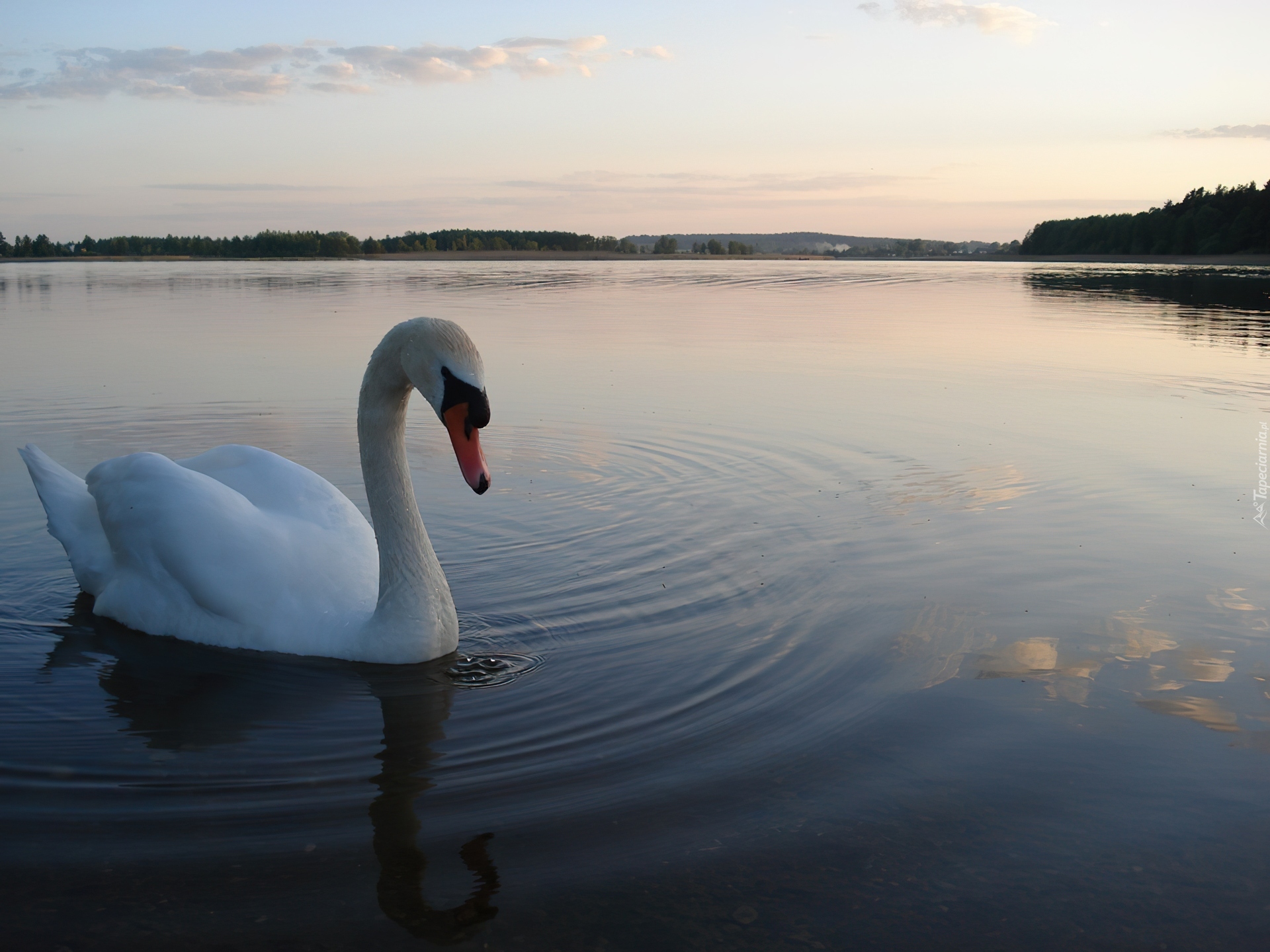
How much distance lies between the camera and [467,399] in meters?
4.31

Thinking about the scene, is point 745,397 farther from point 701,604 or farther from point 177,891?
point 177,891

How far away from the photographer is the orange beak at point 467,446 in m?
4.19

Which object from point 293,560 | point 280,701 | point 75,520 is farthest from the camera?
point 75,520

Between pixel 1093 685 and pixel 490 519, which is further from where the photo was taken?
pixel 490 519

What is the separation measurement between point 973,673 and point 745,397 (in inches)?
321

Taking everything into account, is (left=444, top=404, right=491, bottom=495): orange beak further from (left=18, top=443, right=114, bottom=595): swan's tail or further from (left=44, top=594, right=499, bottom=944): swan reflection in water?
(left=18, top=443, right=114, bottom=595): swan's tail

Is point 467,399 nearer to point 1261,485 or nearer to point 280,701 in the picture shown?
point 280,701

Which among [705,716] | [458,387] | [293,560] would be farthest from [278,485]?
[705,716]

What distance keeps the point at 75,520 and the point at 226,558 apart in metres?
1.63

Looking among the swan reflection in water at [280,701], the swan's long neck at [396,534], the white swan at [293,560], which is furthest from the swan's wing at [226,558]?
the swan's long neck at [396,534]

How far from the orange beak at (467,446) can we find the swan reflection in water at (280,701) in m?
1.10

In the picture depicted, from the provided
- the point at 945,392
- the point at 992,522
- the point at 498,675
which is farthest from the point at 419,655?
the point at 945,392

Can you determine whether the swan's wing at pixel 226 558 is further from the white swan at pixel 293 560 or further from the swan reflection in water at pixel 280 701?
the swan reflection in water at pixel 280 701

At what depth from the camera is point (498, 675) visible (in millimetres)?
4996
